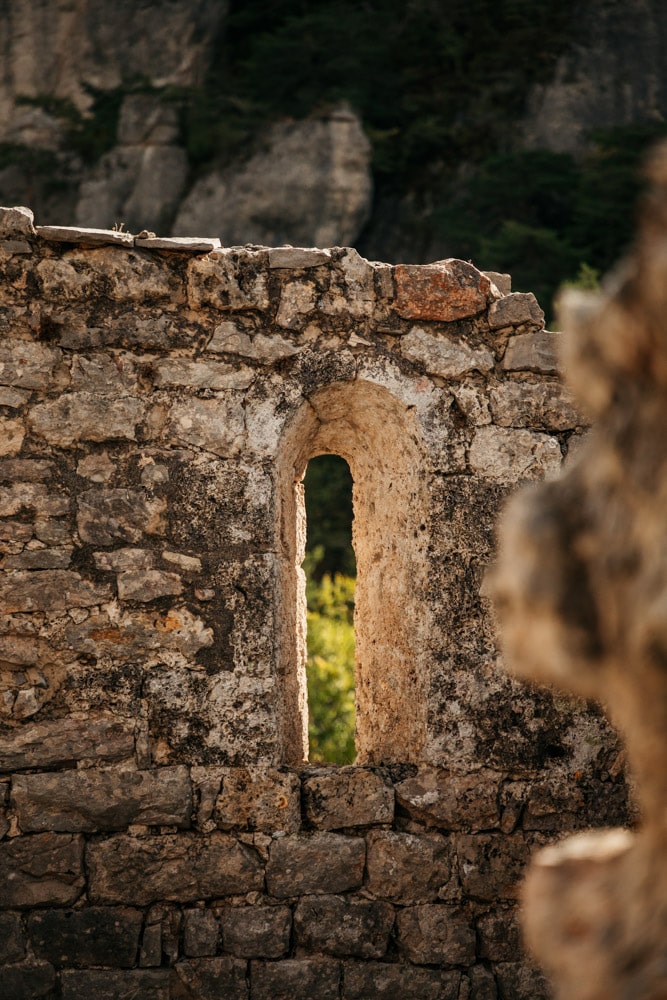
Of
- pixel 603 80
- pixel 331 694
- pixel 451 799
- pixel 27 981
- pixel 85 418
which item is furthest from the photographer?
pixel 603 80

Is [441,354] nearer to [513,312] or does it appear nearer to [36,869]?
[513,312]

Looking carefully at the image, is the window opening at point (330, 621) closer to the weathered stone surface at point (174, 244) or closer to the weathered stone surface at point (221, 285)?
the weathered stone surface at point (221, 285)

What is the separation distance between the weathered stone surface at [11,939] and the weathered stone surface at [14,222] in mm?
2436

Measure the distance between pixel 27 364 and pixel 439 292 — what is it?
5.12 feet

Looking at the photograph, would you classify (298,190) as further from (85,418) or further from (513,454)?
(85,418)

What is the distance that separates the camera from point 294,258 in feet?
12.3

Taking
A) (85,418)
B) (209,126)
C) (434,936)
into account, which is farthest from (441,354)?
(209,126)

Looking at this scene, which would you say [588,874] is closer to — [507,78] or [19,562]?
[19,562]

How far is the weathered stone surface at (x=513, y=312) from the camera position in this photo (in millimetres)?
3857

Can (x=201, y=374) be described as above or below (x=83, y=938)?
above

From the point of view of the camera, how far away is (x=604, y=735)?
384 centimetres

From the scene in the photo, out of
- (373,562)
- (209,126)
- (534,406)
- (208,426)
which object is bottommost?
(373,562)

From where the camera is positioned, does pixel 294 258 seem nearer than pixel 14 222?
No

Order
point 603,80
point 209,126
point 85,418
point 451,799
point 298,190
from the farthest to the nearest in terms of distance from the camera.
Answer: point 603,80
point 209,126
point 298,190
point 451,799
point 85,418
